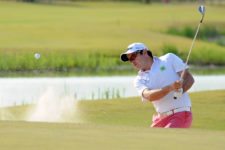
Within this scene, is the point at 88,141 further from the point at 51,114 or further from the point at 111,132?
the point at 51,114

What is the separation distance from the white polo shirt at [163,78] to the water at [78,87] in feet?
35.7

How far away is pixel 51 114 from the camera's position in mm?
15344

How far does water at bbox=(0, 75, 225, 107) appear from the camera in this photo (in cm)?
2305

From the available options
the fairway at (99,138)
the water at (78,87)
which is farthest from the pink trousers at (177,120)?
the water at (78,87)

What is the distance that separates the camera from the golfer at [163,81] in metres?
10.0

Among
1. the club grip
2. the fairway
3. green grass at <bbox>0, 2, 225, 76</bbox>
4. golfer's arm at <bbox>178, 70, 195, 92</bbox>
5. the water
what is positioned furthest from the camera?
green grass at <bbox>0, 2, 225, 76</bbox>

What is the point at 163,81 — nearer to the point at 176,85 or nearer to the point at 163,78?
the point at 163,78

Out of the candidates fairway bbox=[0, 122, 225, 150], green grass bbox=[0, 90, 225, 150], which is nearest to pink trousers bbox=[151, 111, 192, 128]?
green grass bbox=[0, 90, 225, 150]

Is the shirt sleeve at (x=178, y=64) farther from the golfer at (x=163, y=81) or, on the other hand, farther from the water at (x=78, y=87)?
the water at (x=78, y=87)

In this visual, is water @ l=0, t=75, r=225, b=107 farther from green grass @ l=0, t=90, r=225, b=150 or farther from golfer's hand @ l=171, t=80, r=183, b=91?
green grass @ l=0, t=90, r=225, b=150

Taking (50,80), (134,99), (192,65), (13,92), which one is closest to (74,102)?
(134,99)

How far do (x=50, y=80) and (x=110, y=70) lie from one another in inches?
225

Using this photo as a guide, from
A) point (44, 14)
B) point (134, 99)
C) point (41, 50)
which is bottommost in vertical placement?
point (44, 14)

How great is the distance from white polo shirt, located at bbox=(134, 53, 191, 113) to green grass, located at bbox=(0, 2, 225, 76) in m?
22.4
